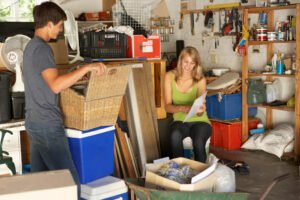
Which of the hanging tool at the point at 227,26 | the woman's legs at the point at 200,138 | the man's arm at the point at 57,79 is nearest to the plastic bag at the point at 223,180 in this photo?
the woman's legs at the point at 200,138

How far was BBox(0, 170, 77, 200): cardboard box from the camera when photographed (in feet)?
5.16

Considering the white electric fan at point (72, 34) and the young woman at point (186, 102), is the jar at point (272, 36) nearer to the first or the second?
the young woman at point (186, 102)

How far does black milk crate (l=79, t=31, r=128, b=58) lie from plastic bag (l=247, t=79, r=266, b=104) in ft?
6.72

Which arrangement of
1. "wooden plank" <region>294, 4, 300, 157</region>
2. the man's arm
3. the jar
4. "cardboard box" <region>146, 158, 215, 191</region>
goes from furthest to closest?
the jar → "wooden plank" <region>294, 4, 300, 157</region> → "cardboard box" <region>146, 158, 215, 191</region> → the man's arm

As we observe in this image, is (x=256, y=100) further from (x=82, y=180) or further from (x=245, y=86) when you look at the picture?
(x=82, y=180)

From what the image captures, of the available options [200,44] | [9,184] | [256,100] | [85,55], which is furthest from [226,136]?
[9,184]

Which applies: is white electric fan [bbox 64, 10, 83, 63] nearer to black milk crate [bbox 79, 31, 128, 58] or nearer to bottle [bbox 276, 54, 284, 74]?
black milk crate [bbox 79, 31, 128, 58]

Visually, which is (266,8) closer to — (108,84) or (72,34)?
(72,34)

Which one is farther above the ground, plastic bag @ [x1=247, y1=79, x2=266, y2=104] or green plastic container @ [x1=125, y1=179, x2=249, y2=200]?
plastic bag @ [x1=247, y1=79, x2=266, y2=104]

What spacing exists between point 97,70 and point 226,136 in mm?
3366

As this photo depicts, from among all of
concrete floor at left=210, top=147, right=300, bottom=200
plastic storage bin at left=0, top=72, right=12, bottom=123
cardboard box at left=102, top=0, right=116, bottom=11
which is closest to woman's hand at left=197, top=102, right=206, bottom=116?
concrete floor at left=210, top=147, right=300, bottom=200

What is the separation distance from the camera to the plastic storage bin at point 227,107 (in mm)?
5859

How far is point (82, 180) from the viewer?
127 inches

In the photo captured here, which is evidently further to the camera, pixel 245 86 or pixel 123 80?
pixel 245 86
